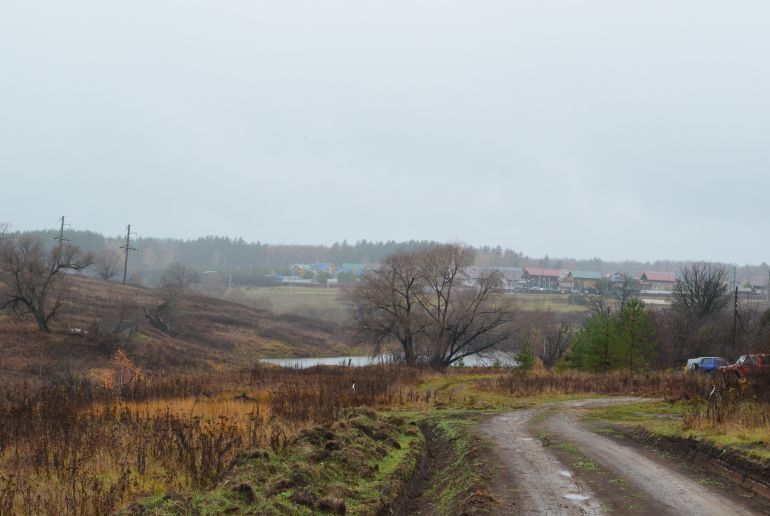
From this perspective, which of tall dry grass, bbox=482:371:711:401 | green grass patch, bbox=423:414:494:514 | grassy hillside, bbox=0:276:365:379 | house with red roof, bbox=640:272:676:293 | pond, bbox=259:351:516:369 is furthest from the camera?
house with red roof, bbox=640:272:676:293

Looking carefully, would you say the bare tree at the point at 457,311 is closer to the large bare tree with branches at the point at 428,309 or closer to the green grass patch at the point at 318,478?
the large bare tree with branches at the point at 428,309

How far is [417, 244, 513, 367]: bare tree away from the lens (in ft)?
190

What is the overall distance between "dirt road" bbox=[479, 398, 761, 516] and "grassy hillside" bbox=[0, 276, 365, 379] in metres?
33.0

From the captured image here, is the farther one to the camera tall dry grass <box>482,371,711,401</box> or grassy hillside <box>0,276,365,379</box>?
grassy hillside <box>0,276,365,379</box>

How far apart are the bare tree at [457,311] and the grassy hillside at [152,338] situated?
1934 cm

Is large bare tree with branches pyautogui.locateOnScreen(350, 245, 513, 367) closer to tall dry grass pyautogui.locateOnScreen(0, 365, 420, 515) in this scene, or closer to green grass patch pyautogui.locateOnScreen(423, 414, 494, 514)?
tall dry grass pyautogui.locateOnScreen(0, 365, 420, 515)

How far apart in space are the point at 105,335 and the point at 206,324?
1291 inches

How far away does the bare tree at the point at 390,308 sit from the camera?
57.6 metres

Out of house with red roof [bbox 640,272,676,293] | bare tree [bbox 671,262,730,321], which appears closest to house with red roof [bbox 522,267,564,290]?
house with red roof [bbox 640,272,676,293]

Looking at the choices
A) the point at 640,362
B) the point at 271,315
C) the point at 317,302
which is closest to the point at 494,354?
the point at 640,362

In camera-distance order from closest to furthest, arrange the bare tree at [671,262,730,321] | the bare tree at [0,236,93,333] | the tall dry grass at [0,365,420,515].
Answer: the tall dry grass at [0,365,420,515] → the bare tree at [0,236,93,333] → the bare tree at [671,262,730,321]

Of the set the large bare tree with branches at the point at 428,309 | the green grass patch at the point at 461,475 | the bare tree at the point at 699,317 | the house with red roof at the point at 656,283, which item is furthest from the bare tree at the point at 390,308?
the house with red roof at the point at 656,283

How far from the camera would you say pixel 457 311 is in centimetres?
5866

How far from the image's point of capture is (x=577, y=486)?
35.6 feet
